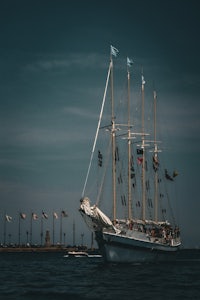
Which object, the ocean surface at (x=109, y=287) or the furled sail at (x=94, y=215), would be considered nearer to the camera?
the ocean surface at (x=109, y=287)

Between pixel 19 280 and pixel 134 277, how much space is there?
1625cm

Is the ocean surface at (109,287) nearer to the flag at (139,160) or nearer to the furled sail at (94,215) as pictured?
the furled sail at (94,215)

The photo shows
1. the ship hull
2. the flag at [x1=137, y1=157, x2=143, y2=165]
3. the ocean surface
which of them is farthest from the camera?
the flag at [x1=137, y1=157, x2=143, y2=165]

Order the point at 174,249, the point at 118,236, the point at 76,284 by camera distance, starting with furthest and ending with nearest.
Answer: the point at 174,249
the point at 118,236
the point at 76,284

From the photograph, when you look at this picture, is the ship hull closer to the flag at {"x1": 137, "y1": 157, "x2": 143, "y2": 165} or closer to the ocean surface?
the ocean surface

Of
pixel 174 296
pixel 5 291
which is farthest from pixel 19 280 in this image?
pixel 174 296

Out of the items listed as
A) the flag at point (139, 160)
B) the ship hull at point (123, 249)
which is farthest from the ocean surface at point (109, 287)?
the flag at point (139, 160)

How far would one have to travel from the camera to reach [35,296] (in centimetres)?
5922

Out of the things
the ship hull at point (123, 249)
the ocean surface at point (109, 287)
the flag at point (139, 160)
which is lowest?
the ocean surface at point (109, 287)

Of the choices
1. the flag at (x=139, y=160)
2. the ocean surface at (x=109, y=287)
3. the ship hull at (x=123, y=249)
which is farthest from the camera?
the flag at (x=139, y=160)

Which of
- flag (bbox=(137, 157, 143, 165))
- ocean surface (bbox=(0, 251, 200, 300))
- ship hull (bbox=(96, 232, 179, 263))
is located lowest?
ocean surface (bbox=(0, 251, 200, 300))

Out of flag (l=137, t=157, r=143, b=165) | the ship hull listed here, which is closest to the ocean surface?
the ship hull

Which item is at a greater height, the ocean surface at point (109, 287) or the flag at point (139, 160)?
the flag at point (139, 160)

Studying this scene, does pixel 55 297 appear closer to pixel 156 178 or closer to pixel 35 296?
pixel 35 296
